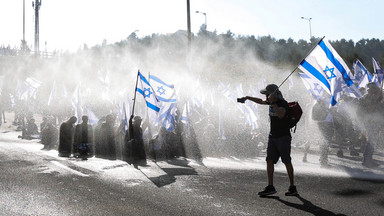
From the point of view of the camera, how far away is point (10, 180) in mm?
8008

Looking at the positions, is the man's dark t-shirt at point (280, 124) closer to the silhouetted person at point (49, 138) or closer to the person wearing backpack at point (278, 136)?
the person wearing backpack at point (278, 136)

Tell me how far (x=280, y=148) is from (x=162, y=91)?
6002mm

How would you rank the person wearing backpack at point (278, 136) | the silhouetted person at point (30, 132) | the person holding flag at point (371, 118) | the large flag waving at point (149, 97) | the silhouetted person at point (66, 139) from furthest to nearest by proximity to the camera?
1. the silhouetted person at point (30, 132)
2. the silhouetted person at point (66, 139)
3. the large flag waving at point (149, 97)
4. the person holding flag at point (371, 118)
5. the person wearing backpack at point (278, 136)

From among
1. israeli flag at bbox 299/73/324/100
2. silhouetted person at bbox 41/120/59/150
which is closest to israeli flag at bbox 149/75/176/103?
israeli flag at bbox 299/73/324/100

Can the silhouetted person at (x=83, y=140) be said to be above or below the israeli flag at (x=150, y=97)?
below

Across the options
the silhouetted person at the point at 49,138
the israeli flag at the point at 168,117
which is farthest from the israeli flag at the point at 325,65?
Answer: the silhouetted person at the point at 49,138

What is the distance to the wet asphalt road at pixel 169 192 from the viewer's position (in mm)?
5758

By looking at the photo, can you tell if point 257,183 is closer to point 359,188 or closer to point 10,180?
point 359,188

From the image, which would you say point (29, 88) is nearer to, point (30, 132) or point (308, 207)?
point (30, 132)

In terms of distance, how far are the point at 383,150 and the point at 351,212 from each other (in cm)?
762

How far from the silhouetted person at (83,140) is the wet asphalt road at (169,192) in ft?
9.01

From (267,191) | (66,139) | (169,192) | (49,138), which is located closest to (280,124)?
(267,191)

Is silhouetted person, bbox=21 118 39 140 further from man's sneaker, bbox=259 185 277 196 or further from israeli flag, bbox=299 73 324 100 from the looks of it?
man's sneaker, bbox=259 185 277 196

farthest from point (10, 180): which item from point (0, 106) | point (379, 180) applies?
point (0, 106)
